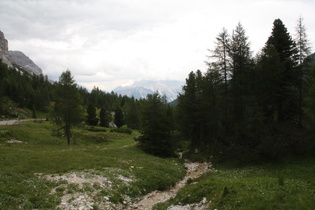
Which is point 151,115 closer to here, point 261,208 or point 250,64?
point 250,64

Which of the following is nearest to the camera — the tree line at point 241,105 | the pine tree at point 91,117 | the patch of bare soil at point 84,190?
the patch of bare soil at point 84,190

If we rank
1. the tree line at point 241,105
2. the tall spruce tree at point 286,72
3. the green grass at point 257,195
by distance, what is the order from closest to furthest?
the green grass at point 257,195 < the tree line at point 241,105 < the tall spruce tree at point 286,72

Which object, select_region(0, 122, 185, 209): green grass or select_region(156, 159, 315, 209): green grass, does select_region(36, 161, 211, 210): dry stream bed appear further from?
select_region(156, 159, 315, 209): green grass

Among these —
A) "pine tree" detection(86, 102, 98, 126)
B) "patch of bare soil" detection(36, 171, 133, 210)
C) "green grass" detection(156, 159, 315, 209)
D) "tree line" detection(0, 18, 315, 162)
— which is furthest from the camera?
"pine tree" detection(86, 102, 98, 126)

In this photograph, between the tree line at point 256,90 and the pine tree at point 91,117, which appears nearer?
the tree line at point 256,90

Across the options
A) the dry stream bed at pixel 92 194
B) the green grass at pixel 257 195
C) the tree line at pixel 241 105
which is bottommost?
the dry stream bed at pixel 92 194

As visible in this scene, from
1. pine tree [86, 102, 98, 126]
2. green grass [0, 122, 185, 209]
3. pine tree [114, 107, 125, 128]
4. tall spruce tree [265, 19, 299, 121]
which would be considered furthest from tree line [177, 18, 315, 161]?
pine tree [114, 107, 125, 128]

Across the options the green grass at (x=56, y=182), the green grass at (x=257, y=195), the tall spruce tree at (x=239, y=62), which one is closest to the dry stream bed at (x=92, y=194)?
the green grass at (x=56, y=182)

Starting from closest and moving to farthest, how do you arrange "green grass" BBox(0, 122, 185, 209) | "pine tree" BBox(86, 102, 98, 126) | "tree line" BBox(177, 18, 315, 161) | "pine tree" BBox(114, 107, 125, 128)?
"green grass" BBox(0, 122, 185, 209), "tree line" BBox(177, 18, 315, 161), "pine tree" BBox(86, 102, 98, 126), "pine tree" BBox(114, 107, 125, 128)

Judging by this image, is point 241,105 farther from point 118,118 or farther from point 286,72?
point 118,118

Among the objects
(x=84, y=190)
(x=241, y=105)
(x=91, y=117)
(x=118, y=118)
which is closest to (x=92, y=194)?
(x=84, y=190)

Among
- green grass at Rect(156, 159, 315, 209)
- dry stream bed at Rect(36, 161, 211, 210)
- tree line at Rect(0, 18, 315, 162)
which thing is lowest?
dry stream bed at Rect(36, 161, 211, 210)

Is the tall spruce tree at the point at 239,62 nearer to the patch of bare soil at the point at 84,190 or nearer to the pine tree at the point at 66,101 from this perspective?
the patch of bare soil at the point at 84,190

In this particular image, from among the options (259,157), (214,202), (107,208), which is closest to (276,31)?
(259,157)
